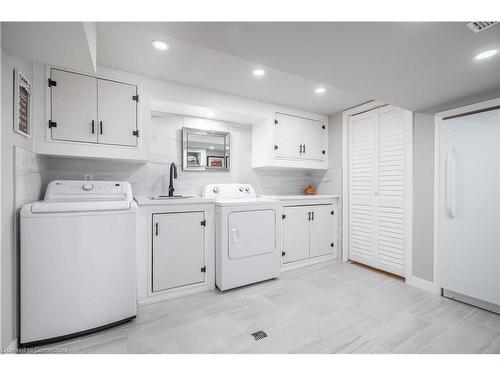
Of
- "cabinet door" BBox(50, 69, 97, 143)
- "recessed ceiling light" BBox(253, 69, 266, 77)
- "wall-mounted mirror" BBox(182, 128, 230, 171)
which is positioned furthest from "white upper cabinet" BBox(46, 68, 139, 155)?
"recessed ceiling light" BBox(253, 69, 266, 77)

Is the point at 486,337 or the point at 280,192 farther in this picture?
the point at 280,192

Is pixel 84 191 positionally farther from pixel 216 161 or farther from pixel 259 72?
pixel 259 72

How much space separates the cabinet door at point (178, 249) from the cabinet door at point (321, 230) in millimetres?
1658

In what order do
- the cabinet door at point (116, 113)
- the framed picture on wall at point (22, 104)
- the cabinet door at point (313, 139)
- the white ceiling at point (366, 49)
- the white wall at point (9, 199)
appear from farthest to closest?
the cabinet door at point (313, 139) < the cabinet door at point (116, 113) < the framed picture on wall at point (22, 104) < the white wall at point (9, 199) < the white ceiling at point (366, 49)

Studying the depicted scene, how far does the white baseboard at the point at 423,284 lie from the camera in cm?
233

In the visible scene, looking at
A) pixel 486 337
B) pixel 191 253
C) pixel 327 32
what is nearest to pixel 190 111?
pixel 191 253

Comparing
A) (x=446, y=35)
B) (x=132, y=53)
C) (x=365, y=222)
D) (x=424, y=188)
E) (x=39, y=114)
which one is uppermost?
(x=132, y=53)

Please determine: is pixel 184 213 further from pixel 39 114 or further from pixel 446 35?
pixel 446 35

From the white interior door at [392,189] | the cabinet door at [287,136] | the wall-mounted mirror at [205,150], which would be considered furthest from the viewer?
the cabinet door at [287,136]

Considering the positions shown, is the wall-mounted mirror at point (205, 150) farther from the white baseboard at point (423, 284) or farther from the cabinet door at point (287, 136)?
the white baseboard at point (423, 284)

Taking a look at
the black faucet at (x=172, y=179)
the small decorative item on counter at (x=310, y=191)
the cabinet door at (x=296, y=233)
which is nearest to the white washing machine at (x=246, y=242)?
the cabinet door at (x=296, y=233)

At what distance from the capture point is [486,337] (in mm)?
1632

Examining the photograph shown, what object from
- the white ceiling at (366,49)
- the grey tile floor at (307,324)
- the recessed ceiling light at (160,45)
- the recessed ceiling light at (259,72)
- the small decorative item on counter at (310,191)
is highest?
the recessed ceiling light at (259,72)

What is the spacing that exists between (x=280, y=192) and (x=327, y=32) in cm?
261
